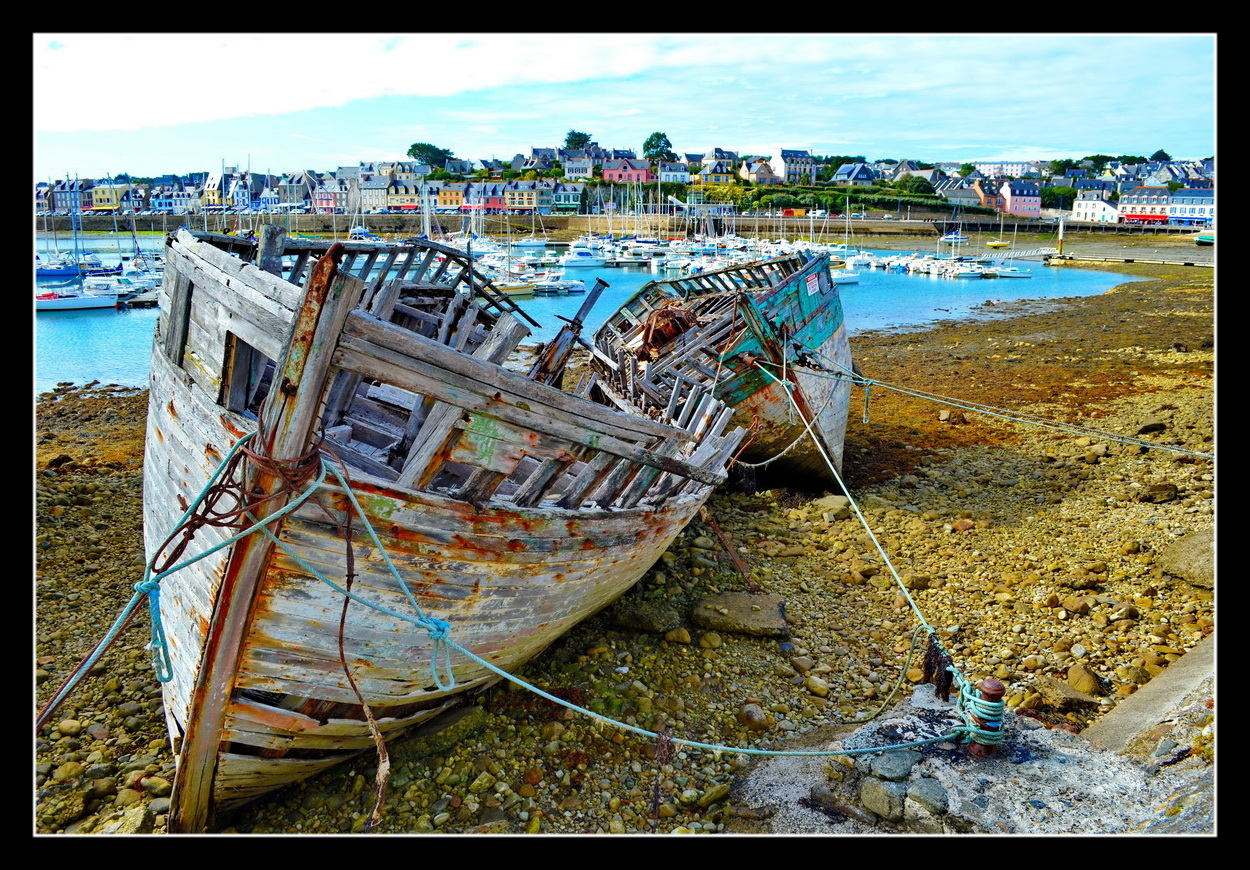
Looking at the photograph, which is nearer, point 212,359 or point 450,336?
point 212,359

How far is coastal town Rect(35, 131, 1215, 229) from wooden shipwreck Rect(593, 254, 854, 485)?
86977 millimetres

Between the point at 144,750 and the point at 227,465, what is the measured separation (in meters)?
3.45

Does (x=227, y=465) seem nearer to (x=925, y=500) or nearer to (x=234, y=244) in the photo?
(x=234, y=244)

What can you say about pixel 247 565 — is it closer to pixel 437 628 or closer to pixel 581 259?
pixel 437 628

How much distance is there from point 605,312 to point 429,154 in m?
118

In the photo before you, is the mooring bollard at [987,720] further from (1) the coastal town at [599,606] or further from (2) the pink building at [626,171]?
(2) the pink building at [626,171]

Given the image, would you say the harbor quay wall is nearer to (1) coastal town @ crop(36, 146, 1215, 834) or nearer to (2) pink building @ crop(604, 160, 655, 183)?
(2) pink building @ crop(604, 160, 655, 183)

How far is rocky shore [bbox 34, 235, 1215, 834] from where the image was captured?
555 cm

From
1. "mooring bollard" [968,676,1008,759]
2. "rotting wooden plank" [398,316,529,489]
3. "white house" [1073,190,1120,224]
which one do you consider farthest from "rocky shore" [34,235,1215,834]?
"white house" [1073,190,1120,224]

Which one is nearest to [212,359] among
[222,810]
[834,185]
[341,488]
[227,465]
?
[227,465]

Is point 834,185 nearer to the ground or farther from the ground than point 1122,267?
farther from the ground

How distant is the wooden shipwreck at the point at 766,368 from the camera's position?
1120 centimetres

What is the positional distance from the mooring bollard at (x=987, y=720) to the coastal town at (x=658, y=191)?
95645mm

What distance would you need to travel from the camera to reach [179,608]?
5.09 m
